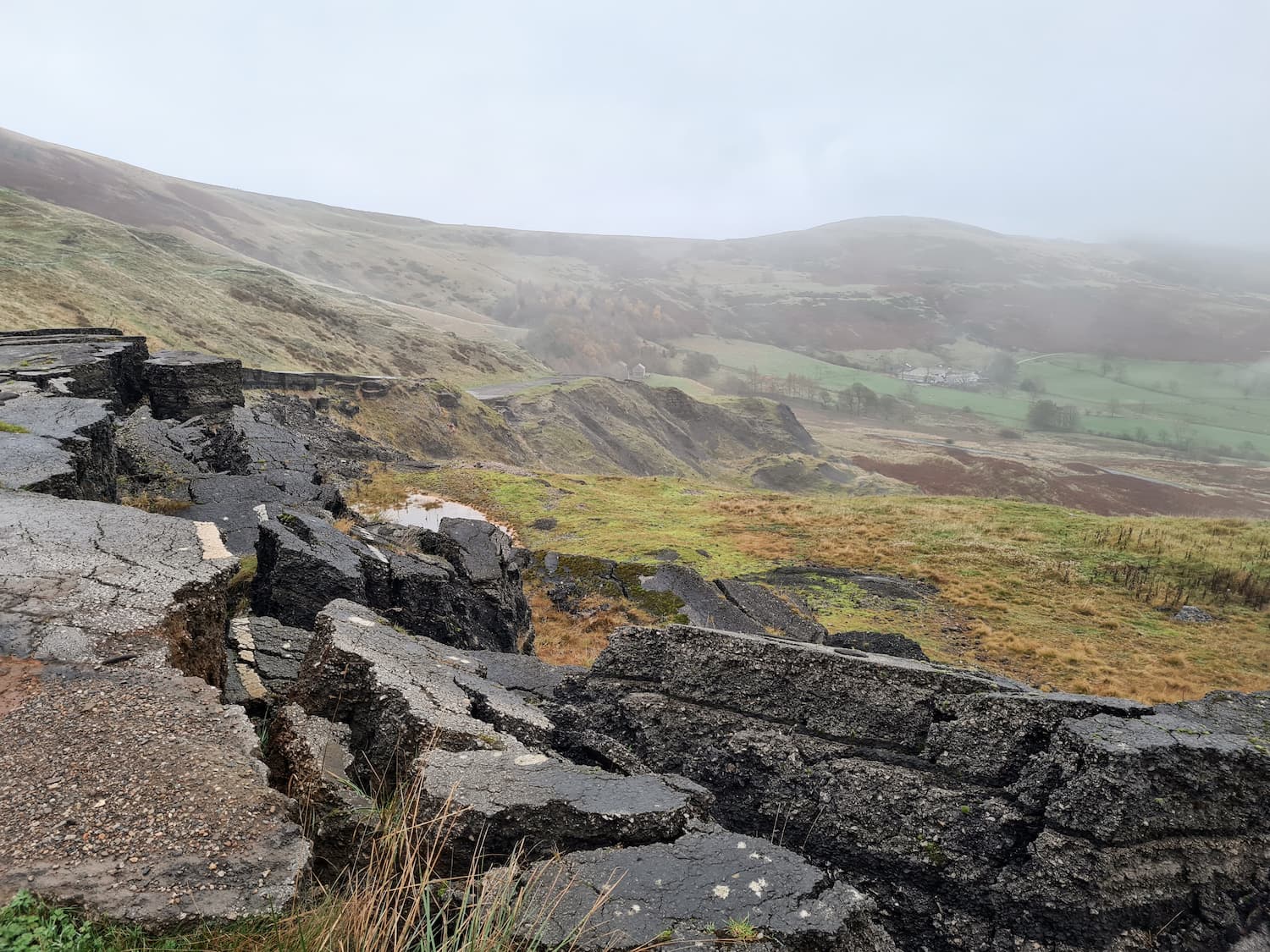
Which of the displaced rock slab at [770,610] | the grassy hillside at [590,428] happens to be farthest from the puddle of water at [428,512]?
the grassy hillside at [590,428]

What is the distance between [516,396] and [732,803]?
162 feet

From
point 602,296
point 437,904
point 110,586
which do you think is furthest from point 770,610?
point 602,296

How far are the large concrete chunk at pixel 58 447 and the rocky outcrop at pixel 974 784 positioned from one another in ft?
21.8

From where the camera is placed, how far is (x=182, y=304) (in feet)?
127

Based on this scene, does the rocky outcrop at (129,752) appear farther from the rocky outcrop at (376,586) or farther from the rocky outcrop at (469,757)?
the rocky outcrop at (376,586)

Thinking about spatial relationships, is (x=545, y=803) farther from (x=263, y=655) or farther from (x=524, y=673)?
(x=263, y=655)

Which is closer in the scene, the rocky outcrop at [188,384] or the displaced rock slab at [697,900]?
the displaced rock slab at [697,900]

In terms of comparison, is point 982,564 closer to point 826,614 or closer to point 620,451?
point 826,614

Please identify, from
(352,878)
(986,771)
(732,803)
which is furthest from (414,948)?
(986,771)

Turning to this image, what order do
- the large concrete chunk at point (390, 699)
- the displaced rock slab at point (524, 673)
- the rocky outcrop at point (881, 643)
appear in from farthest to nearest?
the rocky outcrop at point (881, 643), the displaced rock slab at point (524, 673), the large concrete chunk at point (390, 699)

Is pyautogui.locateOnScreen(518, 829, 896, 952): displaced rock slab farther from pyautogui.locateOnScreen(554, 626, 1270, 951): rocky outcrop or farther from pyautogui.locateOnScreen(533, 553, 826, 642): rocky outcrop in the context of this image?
pyautogui.locateOnScreen(533, 553, 826, 642): rocky outcrop

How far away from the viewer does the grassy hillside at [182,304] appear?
102 ft

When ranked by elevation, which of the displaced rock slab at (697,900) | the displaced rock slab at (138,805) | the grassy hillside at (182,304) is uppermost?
the grassy hillside at (182,304)

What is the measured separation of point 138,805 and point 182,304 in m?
45.1
